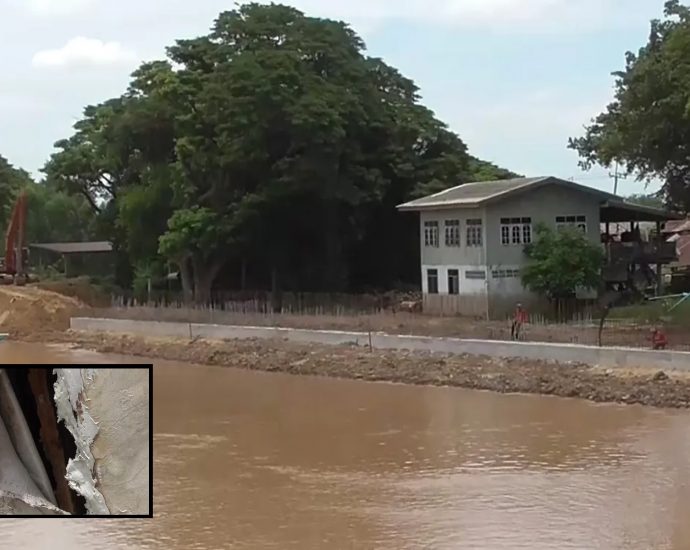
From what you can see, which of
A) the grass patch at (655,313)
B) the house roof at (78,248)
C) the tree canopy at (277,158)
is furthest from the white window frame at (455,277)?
the house roof at (78,248)

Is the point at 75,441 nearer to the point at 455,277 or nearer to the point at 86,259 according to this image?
the point at 455,277

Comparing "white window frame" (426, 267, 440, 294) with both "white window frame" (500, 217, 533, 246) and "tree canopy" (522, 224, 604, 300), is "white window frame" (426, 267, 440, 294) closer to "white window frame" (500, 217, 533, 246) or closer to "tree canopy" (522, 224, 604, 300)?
"white window frame" (500, 217, 533, 246)

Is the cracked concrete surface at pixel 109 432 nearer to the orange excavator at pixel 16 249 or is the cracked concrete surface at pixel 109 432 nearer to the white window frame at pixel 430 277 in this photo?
the white window frame at pixel 430 277

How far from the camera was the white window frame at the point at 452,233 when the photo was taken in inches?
1363

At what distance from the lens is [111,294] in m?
42.5

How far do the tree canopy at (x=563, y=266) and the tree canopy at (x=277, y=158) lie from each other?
7019mm

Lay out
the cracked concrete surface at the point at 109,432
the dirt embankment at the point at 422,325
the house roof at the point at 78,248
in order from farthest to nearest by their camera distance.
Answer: the house roof at the point at 78,248, the dirt embankment at the point at 422,325, the cracked concrete surface at the point at 109,432

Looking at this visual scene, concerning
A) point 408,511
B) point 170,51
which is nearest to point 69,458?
point 408,511

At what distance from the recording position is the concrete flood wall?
22594 mm

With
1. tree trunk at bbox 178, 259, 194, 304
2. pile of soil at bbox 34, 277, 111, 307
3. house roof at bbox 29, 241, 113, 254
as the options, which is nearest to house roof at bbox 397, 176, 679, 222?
tree trunk at bbox 178, 259, 194, 304

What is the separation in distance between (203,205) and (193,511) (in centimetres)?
2512

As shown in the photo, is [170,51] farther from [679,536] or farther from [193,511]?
[679,536]

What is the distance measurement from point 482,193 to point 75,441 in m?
30.8

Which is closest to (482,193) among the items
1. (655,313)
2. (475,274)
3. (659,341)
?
(475,274)
